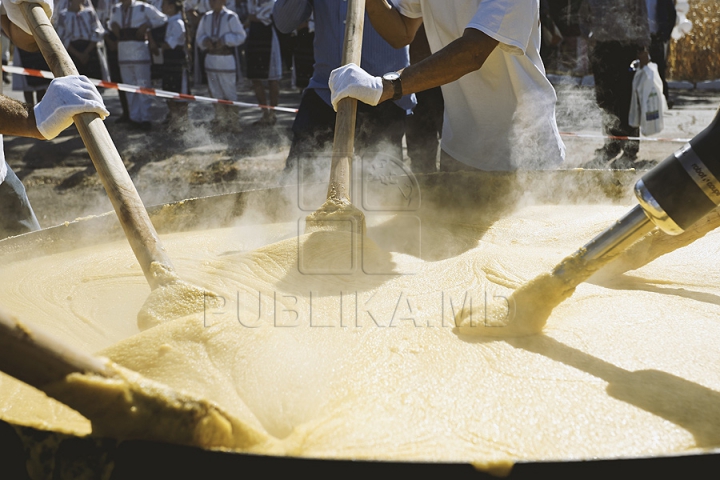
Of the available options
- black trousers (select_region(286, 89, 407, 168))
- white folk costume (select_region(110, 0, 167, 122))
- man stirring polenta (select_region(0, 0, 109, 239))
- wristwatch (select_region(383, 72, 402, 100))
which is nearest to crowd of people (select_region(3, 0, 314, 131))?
white folk costume (select_region(110, 0, 167, 122))

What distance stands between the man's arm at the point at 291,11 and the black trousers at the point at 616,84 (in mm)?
3816

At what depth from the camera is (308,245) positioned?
225 centimetres

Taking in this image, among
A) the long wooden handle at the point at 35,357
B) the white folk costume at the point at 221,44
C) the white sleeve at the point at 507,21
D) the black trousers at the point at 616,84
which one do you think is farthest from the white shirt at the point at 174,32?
the long wooden handle at the point at 35,357

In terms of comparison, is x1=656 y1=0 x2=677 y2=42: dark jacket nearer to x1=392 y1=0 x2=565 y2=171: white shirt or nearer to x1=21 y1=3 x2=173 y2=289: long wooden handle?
x1=392 y1=0 x2=565 y2=171: white shirt

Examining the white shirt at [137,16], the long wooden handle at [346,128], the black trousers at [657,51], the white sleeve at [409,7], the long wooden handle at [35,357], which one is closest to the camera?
the long wooden handle at [35,357]

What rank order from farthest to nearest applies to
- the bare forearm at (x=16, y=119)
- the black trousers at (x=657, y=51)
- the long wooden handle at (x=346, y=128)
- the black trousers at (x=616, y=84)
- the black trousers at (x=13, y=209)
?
the black trousers at (x=657, y=51)
the black trousers at (x=616, y=84)
the black trousers at (x=13, y=209)
the long wooden handle at (x=346, y=128)
the bare forearm at (x=16, y=119)

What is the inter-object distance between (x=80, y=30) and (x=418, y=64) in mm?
8488

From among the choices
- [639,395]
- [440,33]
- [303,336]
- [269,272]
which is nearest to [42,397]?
[303,336]

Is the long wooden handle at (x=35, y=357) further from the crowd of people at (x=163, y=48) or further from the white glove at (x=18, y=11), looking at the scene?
the crowd of people at (x=163, y=48)

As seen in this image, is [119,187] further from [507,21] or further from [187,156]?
[187,156]

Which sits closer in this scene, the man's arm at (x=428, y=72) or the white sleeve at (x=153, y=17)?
the man's arm at (x=428, y=72)

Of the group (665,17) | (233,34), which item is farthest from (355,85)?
(233,34)

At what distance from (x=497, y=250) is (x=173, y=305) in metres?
1.30

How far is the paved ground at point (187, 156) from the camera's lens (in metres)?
6.34
